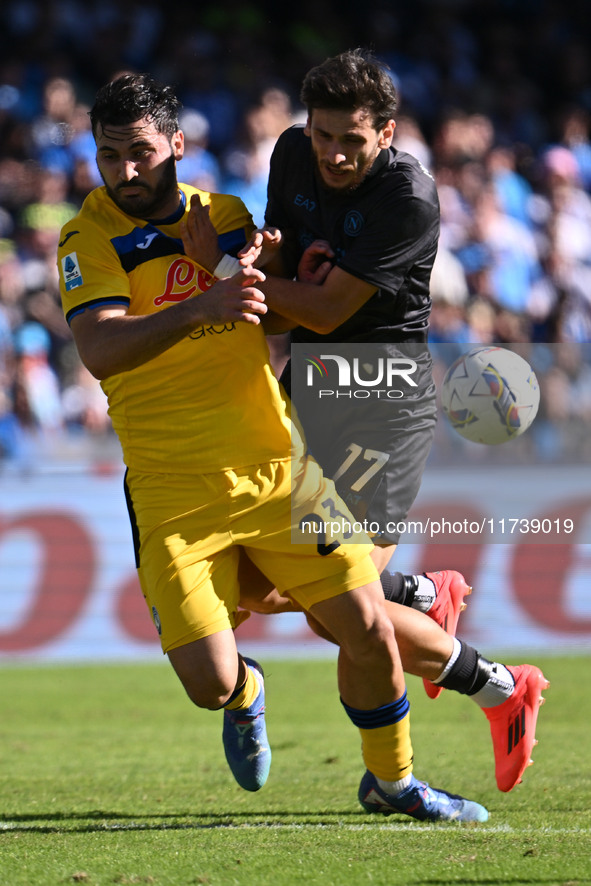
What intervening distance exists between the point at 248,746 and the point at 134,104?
2454 millimetres

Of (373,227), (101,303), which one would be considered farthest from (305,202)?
(101,303)

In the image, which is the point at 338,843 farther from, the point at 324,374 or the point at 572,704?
the point at 572,704

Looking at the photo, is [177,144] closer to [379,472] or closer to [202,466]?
[202,466]

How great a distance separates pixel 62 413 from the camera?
31.4 feet

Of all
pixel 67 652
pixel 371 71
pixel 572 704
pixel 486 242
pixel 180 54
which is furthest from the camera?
pixel 180 54

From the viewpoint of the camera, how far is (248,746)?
4648mm

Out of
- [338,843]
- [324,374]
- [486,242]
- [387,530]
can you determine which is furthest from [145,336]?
[486,242]

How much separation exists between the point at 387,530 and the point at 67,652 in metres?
5.08

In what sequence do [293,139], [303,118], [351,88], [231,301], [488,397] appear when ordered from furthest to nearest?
1. [303,118]
2. [488,397]
3. [293,139]
4. [351,88]
5. [231,301]

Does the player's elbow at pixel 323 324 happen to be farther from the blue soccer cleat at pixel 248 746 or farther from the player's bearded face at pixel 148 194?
the blue soccer cleat at pixel 248 746

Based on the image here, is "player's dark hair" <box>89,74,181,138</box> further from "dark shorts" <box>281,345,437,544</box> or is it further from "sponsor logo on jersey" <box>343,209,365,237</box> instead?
"dark shorts" <box>281,345,437,544</box>

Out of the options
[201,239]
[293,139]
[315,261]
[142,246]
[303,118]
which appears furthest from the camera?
[303,118]

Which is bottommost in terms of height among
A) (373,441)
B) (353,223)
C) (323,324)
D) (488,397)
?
(373,441)

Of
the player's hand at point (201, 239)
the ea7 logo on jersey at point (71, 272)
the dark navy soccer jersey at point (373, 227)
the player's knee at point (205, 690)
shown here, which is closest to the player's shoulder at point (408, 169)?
the dark navy soccer jersey at point (373, 227)
